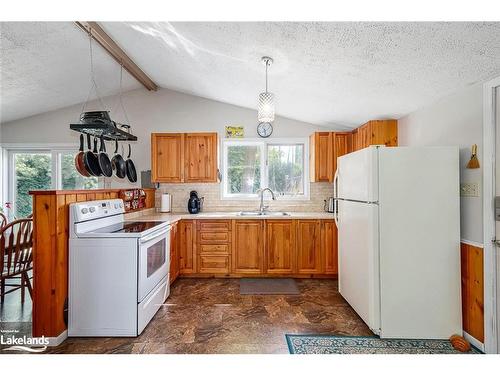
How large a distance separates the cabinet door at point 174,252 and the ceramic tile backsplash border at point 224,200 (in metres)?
0.80

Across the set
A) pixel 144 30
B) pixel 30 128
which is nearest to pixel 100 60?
pixel 144 30

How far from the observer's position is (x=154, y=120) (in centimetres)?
→ 427

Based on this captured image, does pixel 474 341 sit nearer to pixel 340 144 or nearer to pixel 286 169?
pixel 340 144

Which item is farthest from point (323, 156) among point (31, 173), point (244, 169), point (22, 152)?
point (22, 152)

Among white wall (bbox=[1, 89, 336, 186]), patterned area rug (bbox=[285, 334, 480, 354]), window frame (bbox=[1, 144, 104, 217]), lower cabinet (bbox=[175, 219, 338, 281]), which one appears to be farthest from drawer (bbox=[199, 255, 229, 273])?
window frame (bbox=[1, 144, 104, 217])

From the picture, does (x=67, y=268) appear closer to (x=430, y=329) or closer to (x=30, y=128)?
(x=430, y=329)

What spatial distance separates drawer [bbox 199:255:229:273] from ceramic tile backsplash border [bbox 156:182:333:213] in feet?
2.85

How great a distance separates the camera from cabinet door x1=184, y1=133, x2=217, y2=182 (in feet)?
12.8

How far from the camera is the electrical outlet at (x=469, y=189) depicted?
208cm

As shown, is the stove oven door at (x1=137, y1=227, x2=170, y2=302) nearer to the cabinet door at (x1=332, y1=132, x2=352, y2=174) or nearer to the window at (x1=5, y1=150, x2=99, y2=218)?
the window at (x1=5, y1=150, x2=99, y2=218)

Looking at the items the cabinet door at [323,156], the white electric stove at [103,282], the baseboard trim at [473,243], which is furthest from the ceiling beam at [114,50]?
the baseboard trim at [473,243]

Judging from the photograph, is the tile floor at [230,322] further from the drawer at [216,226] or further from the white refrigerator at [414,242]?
the drawer at [216,226]

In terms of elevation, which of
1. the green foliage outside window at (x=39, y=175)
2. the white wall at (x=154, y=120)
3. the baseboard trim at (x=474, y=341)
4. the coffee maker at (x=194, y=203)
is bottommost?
the baseboard trim at (x=474, y=341)

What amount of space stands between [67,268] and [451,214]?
316 cm
